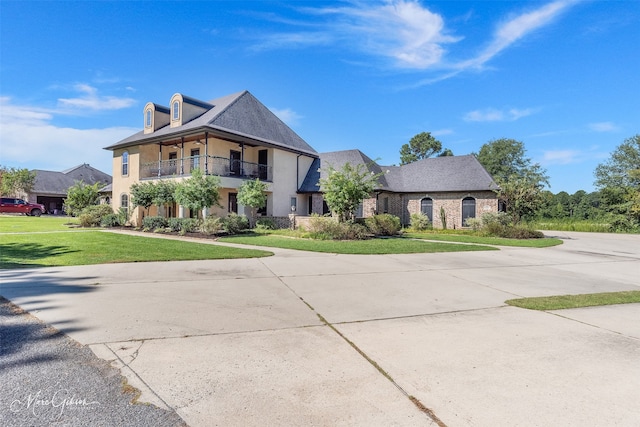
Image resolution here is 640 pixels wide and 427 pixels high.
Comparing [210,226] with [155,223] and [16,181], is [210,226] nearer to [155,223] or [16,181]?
[155,223]

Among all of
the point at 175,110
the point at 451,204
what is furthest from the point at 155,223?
the point at 451,204

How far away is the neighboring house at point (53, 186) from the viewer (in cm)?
4372

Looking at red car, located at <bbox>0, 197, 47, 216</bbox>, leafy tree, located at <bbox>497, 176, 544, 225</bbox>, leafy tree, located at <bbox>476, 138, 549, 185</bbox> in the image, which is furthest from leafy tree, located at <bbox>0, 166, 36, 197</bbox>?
leafy tree, located at <bbox>476, 138, 549, 185</bbox>

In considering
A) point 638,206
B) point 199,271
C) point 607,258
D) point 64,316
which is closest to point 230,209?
point 199,271

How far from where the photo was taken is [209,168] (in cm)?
2116

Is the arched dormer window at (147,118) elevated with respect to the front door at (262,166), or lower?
elevated

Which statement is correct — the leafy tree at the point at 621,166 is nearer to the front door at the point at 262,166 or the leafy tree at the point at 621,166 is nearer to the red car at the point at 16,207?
the front door at the point at 262,166

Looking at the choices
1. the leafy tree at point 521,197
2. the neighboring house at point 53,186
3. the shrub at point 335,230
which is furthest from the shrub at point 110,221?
the leafy tree at point 521,197

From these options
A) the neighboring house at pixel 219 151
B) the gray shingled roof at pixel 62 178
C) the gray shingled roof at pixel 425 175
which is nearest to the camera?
the neighboring house at pixel 219 151

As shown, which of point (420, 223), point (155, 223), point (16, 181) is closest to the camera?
point (155, 223)

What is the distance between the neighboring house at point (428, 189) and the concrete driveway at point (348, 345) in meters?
18.3

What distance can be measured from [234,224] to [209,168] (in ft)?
16.2

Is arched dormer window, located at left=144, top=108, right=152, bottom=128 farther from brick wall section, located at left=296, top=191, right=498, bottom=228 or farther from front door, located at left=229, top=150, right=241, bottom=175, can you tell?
brick wall section, located at left=296, top=191, right=498, bottom=228

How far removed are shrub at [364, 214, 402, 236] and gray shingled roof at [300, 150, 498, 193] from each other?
509 cm
